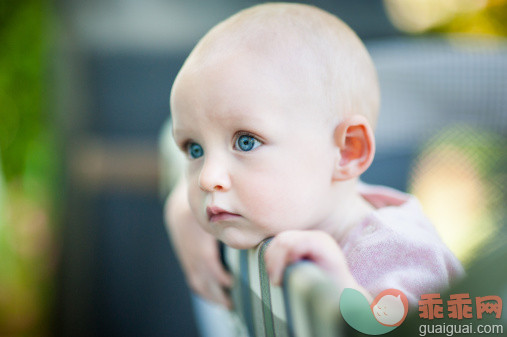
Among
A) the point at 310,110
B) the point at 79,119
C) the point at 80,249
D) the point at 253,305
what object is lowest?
the point at 80,249

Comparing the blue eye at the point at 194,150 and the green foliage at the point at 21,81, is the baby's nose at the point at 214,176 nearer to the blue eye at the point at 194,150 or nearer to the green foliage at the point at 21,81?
the blue eye at the point at 194,150

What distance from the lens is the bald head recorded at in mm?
296

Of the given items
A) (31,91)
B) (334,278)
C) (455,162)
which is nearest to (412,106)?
(455,162)

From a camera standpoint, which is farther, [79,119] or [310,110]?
[79,119]

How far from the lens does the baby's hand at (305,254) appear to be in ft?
0.84

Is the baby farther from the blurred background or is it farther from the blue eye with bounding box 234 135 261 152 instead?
the blurred background

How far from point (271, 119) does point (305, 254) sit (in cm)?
8

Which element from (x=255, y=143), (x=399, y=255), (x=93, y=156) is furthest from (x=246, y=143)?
(x=93, y=156)

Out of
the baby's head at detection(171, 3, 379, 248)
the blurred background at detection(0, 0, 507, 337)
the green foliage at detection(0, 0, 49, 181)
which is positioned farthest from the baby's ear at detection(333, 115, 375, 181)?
the green foliage at detection(0, 0, 49, 181)

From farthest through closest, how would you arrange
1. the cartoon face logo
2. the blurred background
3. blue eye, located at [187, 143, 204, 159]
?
the blurred background < blue eye, located at [187, 143, 204, 159] < the cartoon face logo

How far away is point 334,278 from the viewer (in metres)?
0.25

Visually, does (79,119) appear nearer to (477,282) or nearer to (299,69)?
(299,69)

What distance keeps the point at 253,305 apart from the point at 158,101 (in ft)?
3.57

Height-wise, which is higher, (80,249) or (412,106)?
(412,106)
